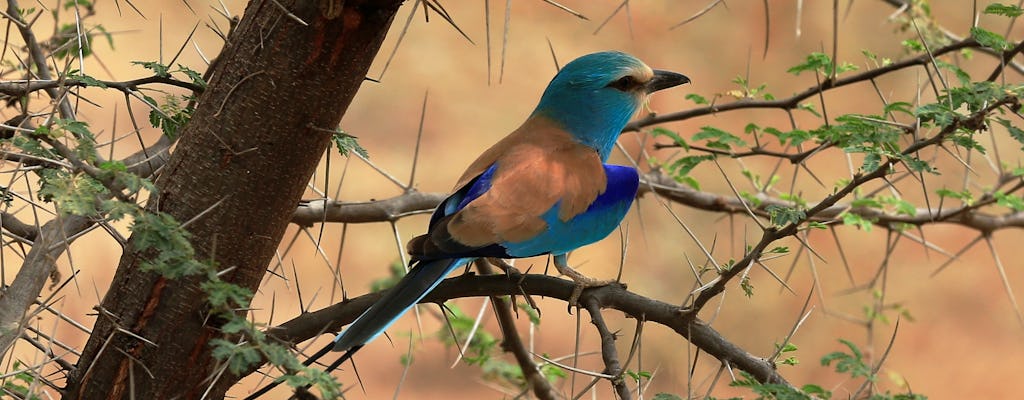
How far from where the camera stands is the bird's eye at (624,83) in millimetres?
2867

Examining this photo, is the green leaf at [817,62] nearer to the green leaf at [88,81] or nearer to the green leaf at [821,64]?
the green leaf at [821,64]

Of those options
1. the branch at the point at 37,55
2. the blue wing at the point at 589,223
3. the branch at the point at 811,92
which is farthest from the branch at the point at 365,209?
the branch at the point at 811,92

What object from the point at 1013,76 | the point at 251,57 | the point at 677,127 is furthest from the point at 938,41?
the point at 677,127

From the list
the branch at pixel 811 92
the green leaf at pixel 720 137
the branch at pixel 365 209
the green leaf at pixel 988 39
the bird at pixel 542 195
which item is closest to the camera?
the bird at pixel 542 195

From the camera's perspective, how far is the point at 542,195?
2221 mm

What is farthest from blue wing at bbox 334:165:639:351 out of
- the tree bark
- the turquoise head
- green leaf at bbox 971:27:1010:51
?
green leaf at bbox 971:27:1010:51

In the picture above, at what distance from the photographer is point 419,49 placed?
24.6 ft

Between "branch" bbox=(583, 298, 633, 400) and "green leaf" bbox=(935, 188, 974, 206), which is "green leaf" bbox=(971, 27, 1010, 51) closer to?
"green leaf" bbox=(935, 188, 974, 206)

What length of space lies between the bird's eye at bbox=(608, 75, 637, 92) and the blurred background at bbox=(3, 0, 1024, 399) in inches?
128

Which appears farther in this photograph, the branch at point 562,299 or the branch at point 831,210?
the branch at point 831,210

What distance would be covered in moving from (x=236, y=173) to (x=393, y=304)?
0.39 m

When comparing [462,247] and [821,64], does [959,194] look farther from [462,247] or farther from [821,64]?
[462,247]

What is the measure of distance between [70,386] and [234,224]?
425 millimetres

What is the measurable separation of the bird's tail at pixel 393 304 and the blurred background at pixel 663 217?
159 inches
